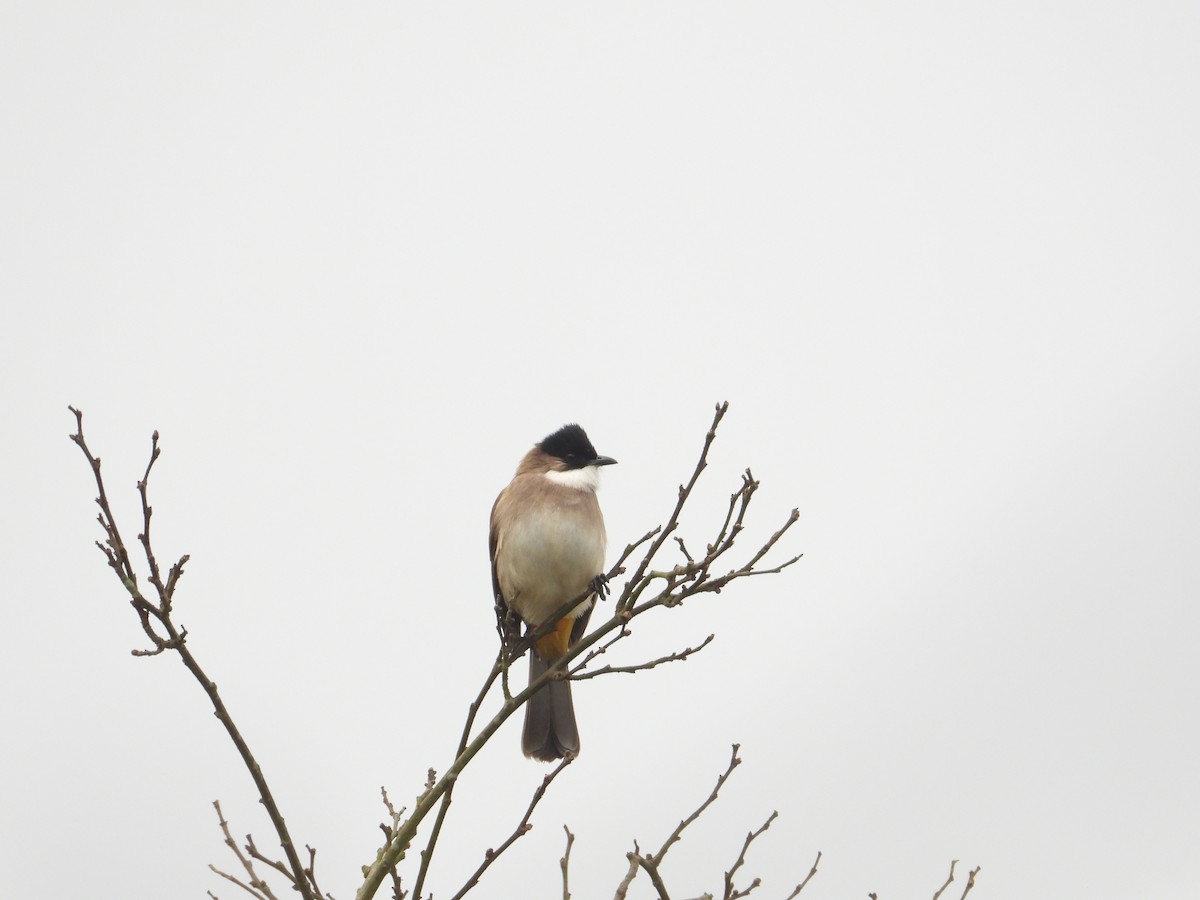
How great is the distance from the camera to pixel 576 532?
23.2 ft

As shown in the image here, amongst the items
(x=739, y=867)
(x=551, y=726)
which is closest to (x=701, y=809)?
(x=739, y=867)

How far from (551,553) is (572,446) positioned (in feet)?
3.74

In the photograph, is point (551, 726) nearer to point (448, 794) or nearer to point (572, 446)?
point (572, 446)

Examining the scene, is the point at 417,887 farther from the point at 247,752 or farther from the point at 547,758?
the point at 547,758

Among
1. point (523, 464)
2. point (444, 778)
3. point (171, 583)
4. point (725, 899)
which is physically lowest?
point (725, 899)

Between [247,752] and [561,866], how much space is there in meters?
1.09

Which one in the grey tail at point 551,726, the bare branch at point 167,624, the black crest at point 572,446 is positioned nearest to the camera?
the bare branch at point 167,624

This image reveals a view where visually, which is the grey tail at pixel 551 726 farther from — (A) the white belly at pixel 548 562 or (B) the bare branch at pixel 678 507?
(B) the bare branch at pixel 678 507

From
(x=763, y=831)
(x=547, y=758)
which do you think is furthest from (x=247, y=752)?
(x=547, y=758)

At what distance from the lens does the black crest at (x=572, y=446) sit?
7887 millimetres

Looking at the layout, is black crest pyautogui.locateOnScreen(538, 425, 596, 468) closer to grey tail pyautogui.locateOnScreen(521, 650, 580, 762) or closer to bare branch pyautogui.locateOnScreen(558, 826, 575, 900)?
grey tail pyautogui.locateOnScreen(521, 650, 580, 762)

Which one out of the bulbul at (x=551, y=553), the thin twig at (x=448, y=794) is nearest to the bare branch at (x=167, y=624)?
the thin twig at (x=448, y=794)

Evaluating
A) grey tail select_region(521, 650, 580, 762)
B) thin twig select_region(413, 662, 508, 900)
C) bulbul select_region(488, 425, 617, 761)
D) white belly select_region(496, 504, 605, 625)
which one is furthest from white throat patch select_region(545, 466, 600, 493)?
thin twig select_region(413, 662, 508, 900)

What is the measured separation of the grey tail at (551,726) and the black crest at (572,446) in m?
1.34
